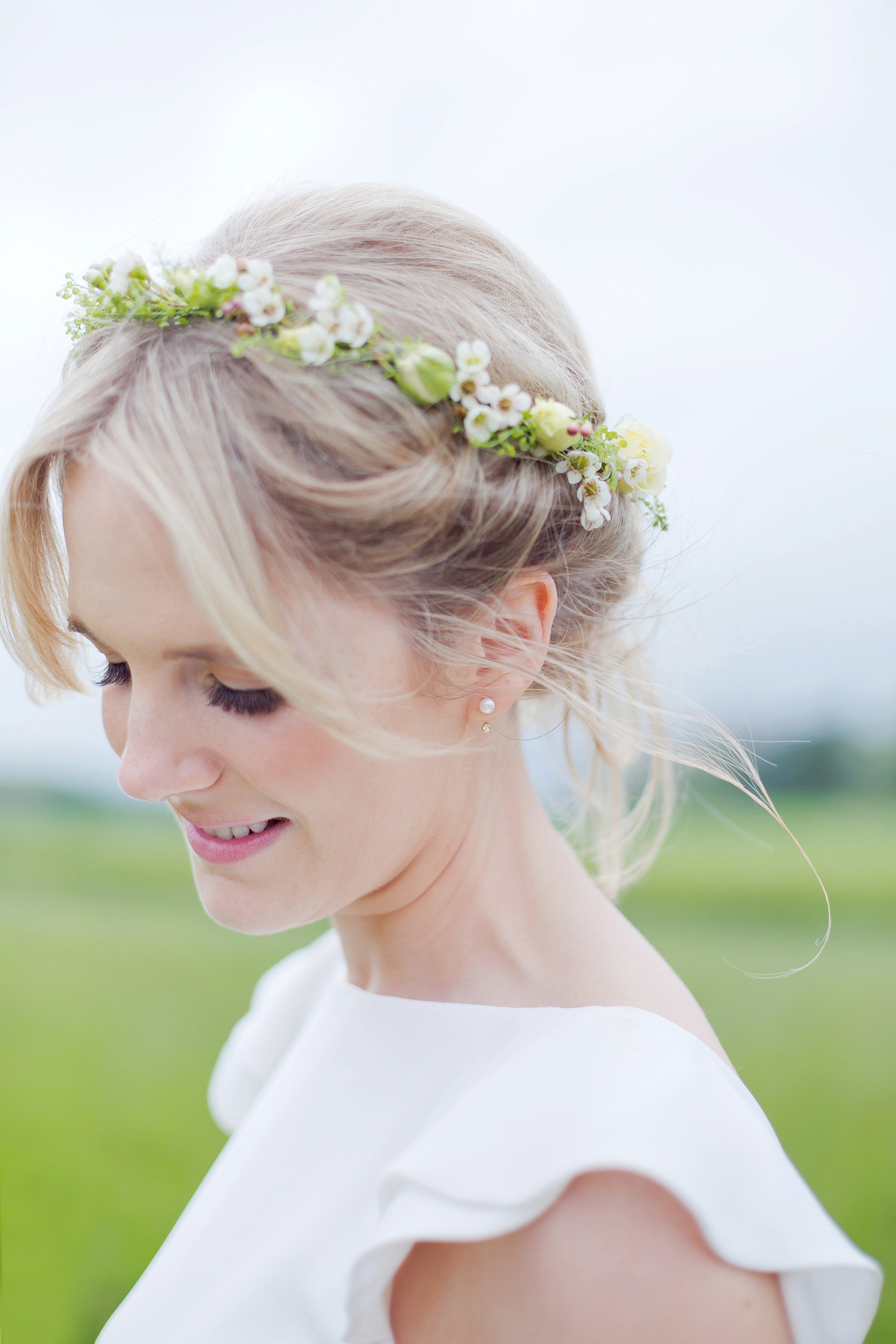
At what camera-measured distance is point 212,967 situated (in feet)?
15.2

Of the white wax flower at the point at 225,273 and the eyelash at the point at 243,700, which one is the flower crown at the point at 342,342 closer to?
the white wax flower at the point at 225,273

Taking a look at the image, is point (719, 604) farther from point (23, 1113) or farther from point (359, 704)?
point (23, 1113)

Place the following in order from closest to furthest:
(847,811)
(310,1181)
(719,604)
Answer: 1. (310,1181)
2. (719,604)
3. (847,811)

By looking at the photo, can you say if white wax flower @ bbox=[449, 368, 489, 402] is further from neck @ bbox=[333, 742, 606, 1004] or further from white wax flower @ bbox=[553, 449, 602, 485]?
neck @ bbox=[333, 742, 606, 1004]

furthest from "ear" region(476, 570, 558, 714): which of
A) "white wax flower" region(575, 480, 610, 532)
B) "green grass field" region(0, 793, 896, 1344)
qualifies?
"green grass field" region(0, 793, 896, 1344)

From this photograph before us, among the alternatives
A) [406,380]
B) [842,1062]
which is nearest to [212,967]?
[842,1062]

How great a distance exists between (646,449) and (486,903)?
2.42 feet

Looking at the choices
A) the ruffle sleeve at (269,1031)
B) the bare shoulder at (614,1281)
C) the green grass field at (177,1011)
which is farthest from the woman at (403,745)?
the green grass field at (177,1011)

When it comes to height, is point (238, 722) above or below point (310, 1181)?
above

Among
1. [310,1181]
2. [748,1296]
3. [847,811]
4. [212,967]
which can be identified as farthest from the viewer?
[847,811]

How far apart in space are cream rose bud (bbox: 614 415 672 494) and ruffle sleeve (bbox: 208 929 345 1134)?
3.72ft

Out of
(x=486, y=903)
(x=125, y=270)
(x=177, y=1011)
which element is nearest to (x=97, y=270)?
(x=125, y=270)

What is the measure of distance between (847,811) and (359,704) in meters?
5.14

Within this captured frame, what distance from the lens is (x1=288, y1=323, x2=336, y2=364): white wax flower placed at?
1.06 metres
